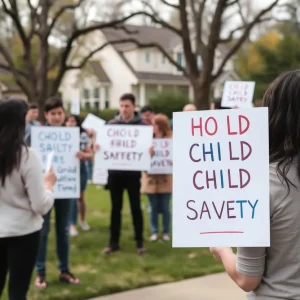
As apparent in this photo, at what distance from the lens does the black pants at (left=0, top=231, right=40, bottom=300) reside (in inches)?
131

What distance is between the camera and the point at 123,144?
623 cm

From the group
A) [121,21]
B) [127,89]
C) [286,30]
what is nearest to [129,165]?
[121,21]

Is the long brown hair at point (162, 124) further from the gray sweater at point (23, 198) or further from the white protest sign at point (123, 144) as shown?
the gray sweater at point (23, 198)

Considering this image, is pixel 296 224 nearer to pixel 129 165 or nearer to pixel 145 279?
pixel 145 279

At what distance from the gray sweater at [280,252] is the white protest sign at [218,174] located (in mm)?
63

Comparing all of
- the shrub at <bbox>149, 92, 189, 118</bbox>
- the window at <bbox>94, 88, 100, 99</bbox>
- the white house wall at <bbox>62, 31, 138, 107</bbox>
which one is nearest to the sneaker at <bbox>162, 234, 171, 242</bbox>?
the shrub at <bbox>149, 92, 189, 118</bbox>

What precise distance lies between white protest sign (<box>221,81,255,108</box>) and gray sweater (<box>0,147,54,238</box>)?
5.05 metres

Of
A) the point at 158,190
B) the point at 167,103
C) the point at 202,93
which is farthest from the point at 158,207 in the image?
the point at 167,103

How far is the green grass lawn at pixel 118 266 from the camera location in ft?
16.4

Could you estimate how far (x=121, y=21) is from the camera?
14.9 m

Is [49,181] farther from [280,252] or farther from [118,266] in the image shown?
[118,266]

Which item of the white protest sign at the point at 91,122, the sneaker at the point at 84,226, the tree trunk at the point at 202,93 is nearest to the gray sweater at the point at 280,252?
the white protest sign at the point at 91,122

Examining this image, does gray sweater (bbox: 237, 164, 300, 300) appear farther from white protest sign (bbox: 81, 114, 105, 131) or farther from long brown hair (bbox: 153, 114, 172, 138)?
white protest sign (bbox: 81, 114, 105, 131)

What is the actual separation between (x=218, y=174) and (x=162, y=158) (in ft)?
16.2
